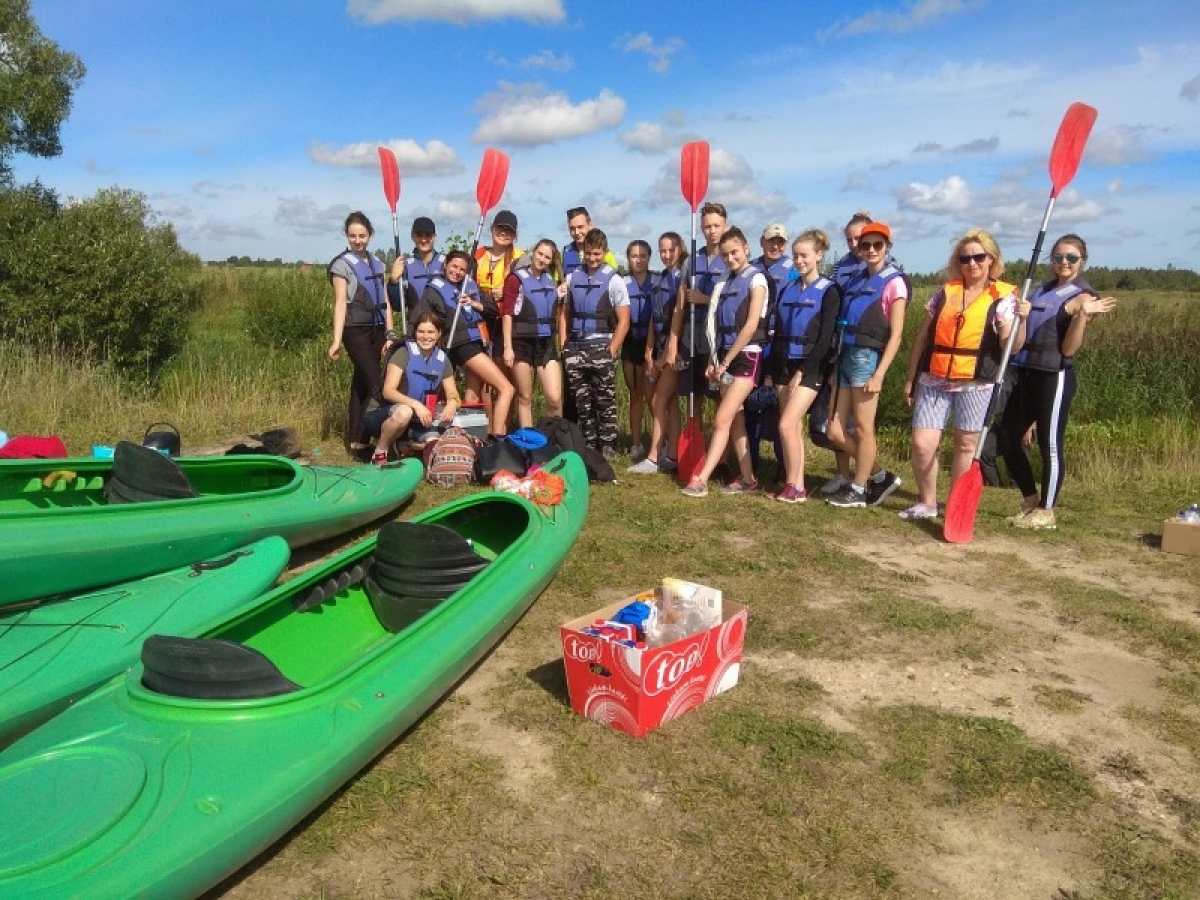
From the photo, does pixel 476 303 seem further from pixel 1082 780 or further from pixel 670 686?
pixel 1082 780

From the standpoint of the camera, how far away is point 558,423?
653 cm

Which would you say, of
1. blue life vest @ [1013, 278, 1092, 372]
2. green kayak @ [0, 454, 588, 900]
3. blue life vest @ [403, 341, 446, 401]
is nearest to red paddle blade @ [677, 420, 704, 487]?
blue life vest @ [403, 341, 446, 401]

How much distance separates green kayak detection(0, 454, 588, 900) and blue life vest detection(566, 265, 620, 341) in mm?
3303

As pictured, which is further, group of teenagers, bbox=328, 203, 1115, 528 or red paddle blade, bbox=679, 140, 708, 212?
red paddle blade, bbox=679, 140, 708, 212

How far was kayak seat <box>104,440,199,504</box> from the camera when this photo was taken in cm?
427

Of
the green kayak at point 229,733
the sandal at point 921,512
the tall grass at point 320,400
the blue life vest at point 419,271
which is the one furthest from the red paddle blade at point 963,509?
the blue life vest at point 419,271

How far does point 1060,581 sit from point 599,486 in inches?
118

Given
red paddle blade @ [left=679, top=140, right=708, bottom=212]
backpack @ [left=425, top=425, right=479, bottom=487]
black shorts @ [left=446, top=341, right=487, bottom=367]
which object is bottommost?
backpack @ [left=425, top=425, right=479, bottom=487]

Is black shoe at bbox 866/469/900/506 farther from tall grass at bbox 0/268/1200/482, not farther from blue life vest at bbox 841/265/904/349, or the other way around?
tall grass at bbox 0/268/1200/482

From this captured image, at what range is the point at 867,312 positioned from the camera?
542cm

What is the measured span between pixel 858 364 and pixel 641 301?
1909mm

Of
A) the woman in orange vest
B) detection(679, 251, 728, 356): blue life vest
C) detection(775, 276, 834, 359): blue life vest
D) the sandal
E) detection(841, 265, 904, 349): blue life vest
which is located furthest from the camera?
detection(679, 251, 728, 356): blue life vest

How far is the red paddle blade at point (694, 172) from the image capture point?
6672mm

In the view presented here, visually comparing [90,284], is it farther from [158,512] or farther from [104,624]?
[104,624]
